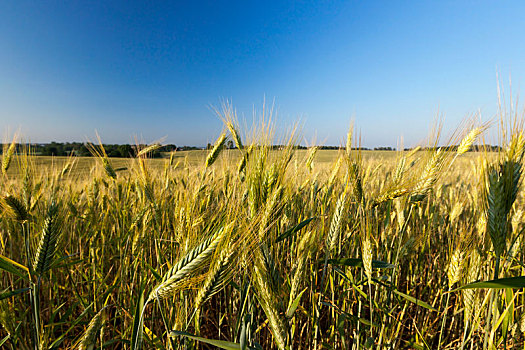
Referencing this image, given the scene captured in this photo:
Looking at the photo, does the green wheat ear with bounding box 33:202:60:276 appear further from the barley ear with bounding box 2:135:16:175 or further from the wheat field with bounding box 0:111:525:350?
the barley ear with bounding box 2:135:16:175

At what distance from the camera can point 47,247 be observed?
32.7 inches

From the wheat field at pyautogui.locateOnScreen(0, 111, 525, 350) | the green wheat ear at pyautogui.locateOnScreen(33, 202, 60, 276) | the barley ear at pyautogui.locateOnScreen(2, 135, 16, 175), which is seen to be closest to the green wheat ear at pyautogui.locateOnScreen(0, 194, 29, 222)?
the wheat field at pyautogui.locateOnScreen(0, 111, 525, 350)

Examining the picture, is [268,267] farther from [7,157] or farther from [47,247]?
[7,157]

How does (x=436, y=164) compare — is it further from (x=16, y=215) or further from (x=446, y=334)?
(x=16, y=215)

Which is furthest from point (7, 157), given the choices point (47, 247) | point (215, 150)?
point (215, 150)

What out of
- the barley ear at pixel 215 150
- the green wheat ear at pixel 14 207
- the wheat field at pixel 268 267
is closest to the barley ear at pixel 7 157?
the wheat field at pixel 268 267

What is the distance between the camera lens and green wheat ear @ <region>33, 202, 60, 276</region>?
0.82 m

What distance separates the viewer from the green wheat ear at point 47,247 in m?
0.82

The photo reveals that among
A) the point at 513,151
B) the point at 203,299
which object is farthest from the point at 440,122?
the point at 203,299

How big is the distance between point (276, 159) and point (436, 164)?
0.76 metres

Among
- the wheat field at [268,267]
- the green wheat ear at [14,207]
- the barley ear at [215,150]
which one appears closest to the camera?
the wheat field at [268,267]

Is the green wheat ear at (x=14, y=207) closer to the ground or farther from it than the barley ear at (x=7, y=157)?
closer to the ground

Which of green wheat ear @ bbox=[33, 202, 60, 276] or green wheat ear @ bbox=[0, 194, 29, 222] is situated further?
green wheat ear @ bbox=[0, 194, 29, 222]

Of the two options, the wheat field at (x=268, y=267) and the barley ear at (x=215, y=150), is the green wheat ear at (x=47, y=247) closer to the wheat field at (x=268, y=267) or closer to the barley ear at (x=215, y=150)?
the wheat field at (x=268, y=267)
